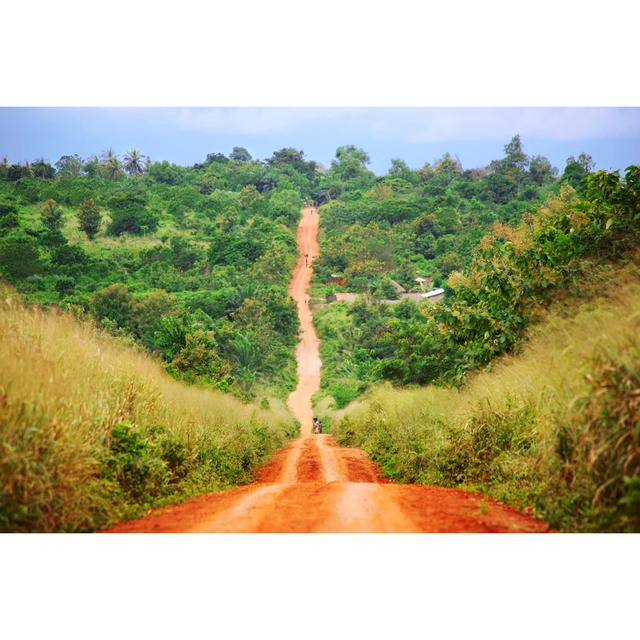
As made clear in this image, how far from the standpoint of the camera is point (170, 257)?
41.1 meters

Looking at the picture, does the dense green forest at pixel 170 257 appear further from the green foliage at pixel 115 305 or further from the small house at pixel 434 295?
the small house at pixel 434 295

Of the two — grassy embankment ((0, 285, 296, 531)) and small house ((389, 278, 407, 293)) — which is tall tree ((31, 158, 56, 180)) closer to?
small house ((389, 278, 407, 293))

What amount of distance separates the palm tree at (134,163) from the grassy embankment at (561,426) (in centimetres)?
6110

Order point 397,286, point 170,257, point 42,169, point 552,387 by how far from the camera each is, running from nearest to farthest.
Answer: point 552,387
point 170,257
point 397,286
point 42,169

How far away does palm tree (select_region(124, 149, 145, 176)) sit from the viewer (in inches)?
2606

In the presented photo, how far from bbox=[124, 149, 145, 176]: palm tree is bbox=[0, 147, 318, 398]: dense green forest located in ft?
22.7

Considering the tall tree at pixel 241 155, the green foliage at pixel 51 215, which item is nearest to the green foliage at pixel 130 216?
the green foliage at pixel 51 215

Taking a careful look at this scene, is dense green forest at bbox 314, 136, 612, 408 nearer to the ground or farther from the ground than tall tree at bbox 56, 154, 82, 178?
nearer to the ground

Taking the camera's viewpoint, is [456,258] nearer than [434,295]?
No

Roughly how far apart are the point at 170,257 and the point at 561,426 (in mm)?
38180

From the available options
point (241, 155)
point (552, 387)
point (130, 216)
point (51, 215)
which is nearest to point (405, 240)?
point (130, 216)

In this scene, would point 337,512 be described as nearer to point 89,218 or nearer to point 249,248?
point 89,218

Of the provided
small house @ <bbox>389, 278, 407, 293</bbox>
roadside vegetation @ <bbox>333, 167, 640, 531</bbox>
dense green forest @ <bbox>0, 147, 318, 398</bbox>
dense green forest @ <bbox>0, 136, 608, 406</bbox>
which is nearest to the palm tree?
dense green forest @ <bbox>0, 136, 608, 406</bbox>

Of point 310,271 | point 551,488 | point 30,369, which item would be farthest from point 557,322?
point 310,271
